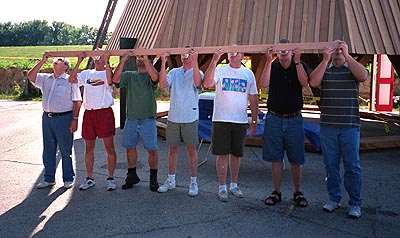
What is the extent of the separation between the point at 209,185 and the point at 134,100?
157 cm

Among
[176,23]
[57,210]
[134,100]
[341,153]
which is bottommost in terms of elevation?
[57,210]

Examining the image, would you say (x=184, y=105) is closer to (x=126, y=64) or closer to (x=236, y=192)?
(x=236, y=192)

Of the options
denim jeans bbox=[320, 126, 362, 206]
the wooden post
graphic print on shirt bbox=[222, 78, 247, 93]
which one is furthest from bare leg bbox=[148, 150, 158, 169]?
the wooden post

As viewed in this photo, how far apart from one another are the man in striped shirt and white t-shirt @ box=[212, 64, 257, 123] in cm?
80

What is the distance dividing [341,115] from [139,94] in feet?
7.93

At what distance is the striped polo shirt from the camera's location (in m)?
4.73

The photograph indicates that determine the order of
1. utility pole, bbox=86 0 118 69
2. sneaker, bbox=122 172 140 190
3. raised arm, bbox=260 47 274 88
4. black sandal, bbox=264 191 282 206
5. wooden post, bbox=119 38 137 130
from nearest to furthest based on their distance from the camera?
raised arm, bbox=260 47 274 88, black sandal, bbox=264 191 282 206, sneaker, bbox=122 172 140 190, wooden post, bbox=119 38 137 130, utility pole, bbox=86 0 118 69

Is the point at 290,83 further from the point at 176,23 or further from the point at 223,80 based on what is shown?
the point at 176,23

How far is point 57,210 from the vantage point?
16.5 feet

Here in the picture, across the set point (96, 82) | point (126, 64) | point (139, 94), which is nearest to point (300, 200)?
point (139, 94)

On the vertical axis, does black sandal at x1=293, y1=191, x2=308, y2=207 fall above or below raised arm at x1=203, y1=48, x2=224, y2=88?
below

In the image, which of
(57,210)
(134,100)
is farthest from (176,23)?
(57,210)

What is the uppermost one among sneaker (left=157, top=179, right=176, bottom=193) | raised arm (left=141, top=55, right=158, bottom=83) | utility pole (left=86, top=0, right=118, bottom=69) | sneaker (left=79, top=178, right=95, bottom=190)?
utility pole (left=86, top=0, right=118, bottom=69)

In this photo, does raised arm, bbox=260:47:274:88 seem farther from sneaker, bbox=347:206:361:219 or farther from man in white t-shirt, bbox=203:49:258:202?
sneaker, bbox=347:206:361:219
